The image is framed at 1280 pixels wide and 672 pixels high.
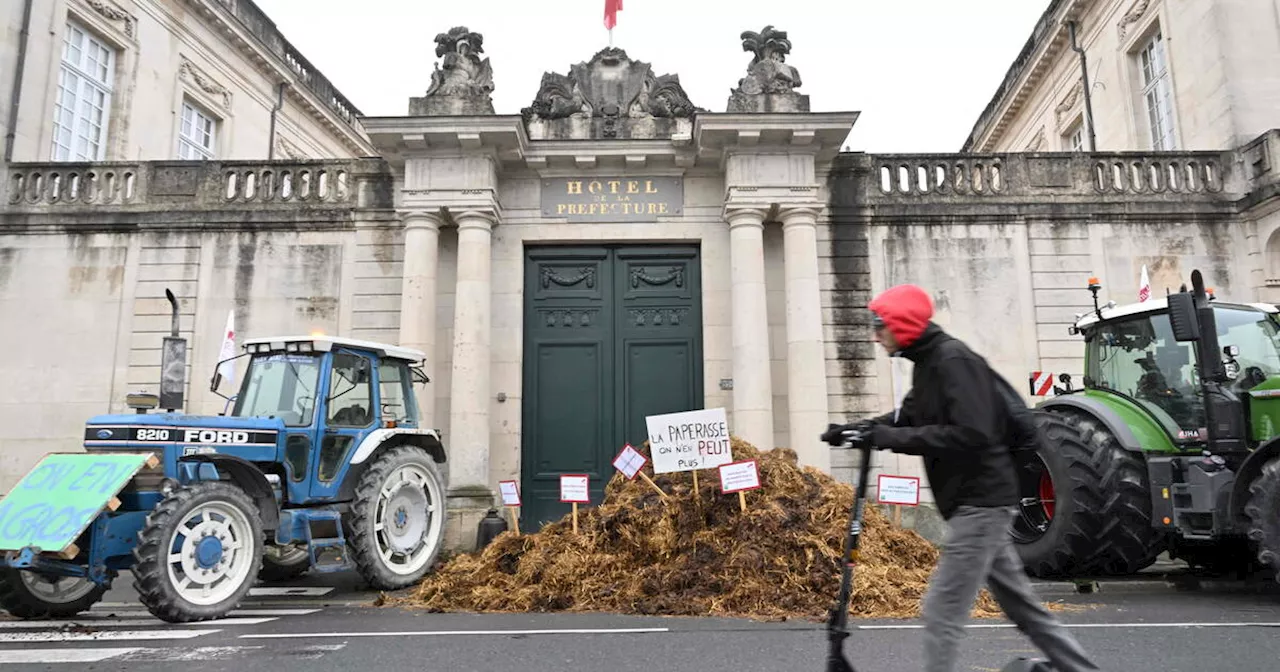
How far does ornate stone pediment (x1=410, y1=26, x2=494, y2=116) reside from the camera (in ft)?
39.5

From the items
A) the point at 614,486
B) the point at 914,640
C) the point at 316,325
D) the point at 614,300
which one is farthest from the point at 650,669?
the point at 316,325

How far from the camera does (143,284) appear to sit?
42.3ft

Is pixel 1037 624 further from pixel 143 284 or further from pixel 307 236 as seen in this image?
pixel 143 284

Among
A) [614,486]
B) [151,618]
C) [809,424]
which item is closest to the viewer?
[151,618]

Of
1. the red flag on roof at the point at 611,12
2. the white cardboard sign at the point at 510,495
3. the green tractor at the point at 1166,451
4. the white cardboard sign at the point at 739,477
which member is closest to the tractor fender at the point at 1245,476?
the green tractor at the point at 1166,451

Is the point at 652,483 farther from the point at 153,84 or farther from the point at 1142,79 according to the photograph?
the point at 153,84

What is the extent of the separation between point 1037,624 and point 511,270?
10.3 m

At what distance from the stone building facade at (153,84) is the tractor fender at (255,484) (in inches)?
429

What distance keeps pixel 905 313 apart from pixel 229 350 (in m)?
10.7

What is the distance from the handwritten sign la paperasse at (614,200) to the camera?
1280cm

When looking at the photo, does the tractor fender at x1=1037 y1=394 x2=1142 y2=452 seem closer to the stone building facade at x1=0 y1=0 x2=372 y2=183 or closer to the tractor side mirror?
the tractor side mirror

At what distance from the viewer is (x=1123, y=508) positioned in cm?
724

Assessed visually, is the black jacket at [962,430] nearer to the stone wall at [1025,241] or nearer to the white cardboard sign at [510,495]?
the white cardboard sign at [510,495]

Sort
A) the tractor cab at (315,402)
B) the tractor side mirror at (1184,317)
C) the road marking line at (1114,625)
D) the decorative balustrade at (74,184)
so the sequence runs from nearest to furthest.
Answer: the road marking line at (1114,625) < the tractor side mirror at (1184,317) < the tractor cab at (315,402) < the decorative balustrade at (74,184)
